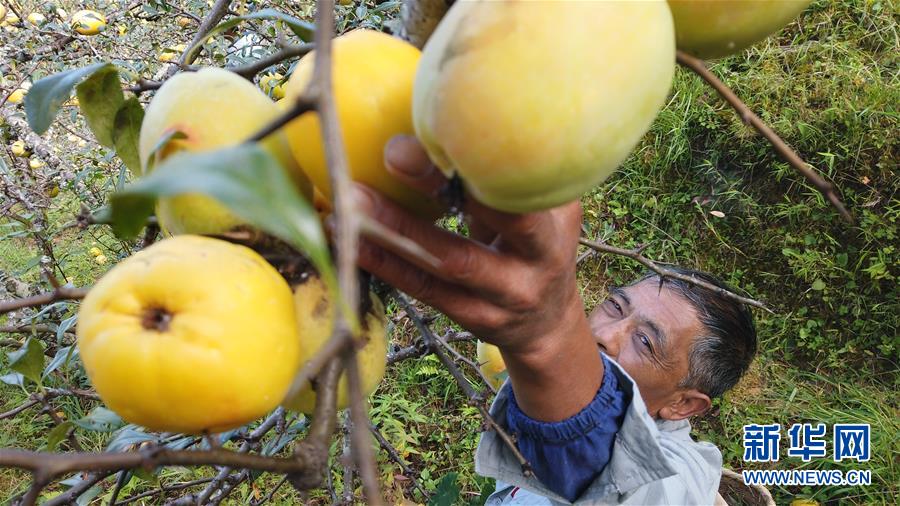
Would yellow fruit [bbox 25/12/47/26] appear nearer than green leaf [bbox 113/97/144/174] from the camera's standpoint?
No

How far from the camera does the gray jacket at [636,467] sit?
1.17 metres

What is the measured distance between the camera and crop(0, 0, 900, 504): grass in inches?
99.6

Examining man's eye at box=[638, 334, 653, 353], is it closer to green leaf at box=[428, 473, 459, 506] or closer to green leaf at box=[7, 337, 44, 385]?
green leaf at box=[428, 473, 459, 506]

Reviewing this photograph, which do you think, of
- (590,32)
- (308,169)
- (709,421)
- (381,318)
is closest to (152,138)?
(308,169)

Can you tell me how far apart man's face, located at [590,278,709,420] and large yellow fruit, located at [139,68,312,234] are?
127cm

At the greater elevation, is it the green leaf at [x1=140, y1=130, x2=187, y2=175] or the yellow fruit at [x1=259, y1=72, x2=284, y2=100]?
the green leaf at [x1=140, y1=130, x2=187, y2=175]

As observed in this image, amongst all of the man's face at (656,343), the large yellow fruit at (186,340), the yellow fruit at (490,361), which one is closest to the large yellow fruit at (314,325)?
the large yellow fruit at (186,340)

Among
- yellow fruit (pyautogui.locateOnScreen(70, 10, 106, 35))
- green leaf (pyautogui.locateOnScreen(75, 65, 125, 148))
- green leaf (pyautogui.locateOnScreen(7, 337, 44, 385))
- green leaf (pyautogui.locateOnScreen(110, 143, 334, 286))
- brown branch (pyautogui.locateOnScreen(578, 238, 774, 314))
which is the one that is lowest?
brown branch (pyautogui.locateOnScreen(578, 238, 774, 314))

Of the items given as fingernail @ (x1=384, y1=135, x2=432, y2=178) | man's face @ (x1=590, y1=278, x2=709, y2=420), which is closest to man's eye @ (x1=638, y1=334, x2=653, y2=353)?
man's face @ (x1=590, y1=278, x2=709, y2=420)

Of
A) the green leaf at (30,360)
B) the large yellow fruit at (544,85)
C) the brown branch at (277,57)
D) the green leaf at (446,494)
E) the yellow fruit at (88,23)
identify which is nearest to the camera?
the large yellow fruit at (544,85)

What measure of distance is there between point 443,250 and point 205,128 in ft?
0.85

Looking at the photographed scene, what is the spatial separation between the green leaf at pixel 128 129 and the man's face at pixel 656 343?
4.15 feet

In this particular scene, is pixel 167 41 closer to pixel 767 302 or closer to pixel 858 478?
pixel 767 302

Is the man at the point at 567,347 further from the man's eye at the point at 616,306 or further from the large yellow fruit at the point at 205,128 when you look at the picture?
the large yellow fruit at the point at 205,128
